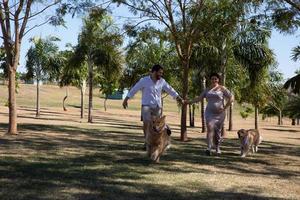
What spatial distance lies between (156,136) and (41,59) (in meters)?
33.4

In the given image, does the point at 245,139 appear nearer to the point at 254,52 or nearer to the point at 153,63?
the point at 254,52

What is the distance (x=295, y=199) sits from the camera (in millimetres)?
7023

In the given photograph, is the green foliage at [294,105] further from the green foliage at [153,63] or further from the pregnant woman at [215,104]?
the pregnant woman at [215,104]

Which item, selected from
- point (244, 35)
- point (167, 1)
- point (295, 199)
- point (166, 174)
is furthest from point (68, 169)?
point (244, 35)

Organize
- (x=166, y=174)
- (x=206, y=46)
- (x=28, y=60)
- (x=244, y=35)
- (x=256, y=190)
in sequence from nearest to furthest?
(x=256, y=190) → (x=166, y=174) → (x=206, y=46) → (x=244, y=35) → (x=28, y=60)

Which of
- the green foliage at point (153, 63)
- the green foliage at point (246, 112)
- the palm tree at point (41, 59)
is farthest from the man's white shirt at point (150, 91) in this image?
the green foliage at point (246, 112)

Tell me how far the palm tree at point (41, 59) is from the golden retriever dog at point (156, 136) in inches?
1242

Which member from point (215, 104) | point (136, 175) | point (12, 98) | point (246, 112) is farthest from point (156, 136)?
point (246, 112)

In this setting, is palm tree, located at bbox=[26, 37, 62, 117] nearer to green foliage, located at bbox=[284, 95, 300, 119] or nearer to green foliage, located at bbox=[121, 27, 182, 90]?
green foliage, located at bbox=[121, 27, 182, 90]

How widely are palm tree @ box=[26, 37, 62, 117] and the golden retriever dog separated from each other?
103ft

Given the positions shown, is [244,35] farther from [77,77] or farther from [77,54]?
[77,77]

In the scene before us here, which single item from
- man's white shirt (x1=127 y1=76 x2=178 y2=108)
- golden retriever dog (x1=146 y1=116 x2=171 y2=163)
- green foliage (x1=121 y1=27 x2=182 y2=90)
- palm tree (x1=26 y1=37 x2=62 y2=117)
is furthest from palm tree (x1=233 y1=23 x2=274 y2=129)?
palm tree (x1=26 y1=37 x2=62 y2=117)

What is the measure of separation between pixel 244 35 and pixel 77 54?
47.3 feet

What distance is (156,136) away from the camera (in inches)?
364
